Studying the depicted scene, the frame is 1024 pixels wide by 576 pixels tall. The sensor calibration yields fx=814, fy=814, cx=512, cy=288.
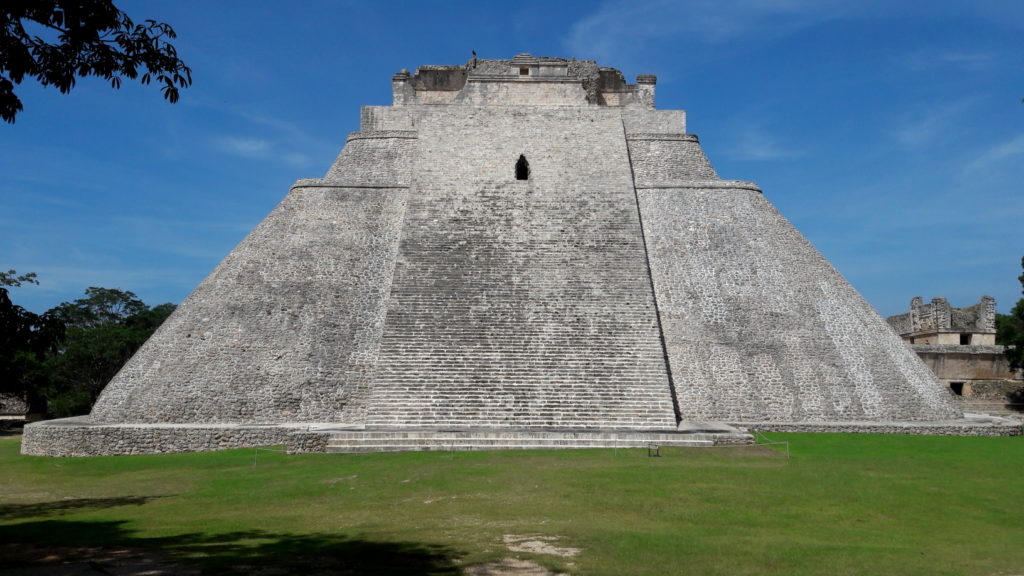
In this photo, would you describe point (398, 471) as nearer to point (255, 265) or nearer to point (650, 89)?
point (255, 265)

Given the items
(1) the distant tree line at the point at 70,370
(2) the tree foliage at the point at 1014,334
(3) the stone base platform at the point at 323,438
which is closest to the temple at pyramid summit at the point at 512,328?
(3) the stone base platform at the point at 323,438

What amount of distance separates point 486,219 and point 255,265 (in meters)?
4.35

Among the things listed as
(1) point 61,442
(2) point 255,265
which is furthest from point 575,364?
(1) point 61,442

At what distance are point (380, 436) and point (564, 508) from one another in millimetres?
4589

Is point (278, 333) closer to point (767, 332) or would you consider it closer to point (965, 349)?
point (767, 332)

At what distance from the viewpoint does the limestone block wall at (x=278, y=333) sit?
40.5 ft

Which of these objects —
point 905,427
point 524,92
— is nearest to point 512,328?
point 905,427

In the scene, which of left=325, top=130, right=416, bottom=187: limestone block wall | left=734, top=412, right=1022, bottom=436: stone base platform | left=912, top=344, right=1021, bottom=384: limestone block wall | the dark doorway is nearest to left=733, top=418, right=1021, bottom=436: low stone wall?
left=734, top=412, right=1022, bottom=436: stone base platform

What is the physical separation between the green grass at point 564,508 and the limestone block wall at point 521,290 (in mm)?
1780

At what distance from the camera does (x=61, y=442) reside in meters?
11.6

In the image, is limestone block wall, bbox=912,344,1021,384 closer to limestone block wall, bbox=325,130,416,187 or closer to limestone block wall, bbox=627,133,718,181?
limestone block wall, bbox=627,133,718,181

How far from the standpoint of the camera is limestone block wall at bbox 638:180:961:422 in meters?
12.7

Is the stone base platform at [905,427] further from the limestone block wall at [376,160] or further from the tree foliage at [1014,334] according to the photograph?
the tree foliage at [1014,334]

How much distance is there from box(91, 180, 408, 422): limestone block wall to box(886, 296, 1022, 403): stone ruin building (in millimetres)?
15827
